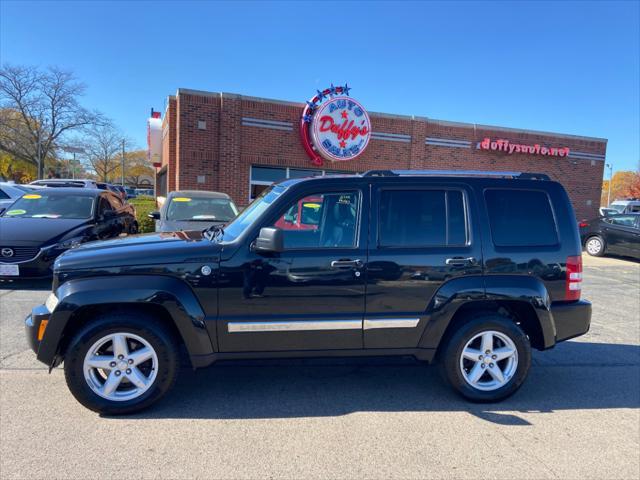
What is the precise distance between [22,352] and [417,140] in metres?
14.8

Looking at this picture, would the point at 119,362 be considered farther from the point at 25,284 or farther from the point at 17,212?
the point at 17,212

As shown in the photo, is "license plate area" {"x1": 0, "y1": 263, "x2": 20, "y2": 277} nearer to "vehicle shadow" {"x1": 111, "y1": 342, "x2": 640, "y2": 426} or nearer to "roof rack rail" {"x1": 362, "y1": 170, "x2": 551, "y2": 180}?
"vehicle shadow" {"x1": 111, "y1": 342, "x2": 640, "y2": 426}

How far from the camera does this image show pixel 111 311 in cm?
338


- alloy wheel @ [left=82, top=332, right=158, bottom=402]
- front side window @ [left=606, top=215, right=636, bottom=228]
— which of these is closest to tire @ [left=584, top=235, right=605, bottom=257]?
front side window @ [left=606, top=215, right=636, bottom=228]

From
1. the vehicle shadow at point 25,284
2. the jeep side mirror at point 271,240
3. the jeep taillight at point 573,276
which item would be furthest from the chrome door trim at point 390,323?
the vehicle shadow at point 25,284

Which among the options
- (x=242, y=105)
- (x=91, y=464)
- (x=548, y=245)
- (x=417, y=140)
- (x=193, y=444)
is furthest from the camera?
(x=417, y=140)

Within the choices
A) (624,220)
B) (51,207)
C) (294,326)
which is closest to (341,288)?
(294,326)

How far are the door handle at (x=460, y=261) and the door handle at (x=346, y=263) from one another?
0.74 metres

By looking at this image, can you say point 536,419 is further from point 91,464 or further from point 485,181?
point 91,464

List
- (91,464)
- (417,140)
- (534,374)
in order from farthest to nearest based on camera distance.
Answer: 1. (417,140)
2. (534,374)
3. (91,464)

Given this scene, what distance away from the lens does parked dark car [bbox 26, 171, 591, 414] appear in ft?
10.9

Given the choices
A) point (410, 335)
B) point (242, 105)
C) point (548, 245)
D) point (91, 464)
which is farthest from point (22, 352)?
point (242, 105)

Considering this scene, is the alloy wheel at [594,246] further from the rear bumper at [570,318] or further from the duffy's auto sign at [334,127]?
the rear bumper at [570,318]

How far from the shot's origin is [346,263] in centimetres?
347
